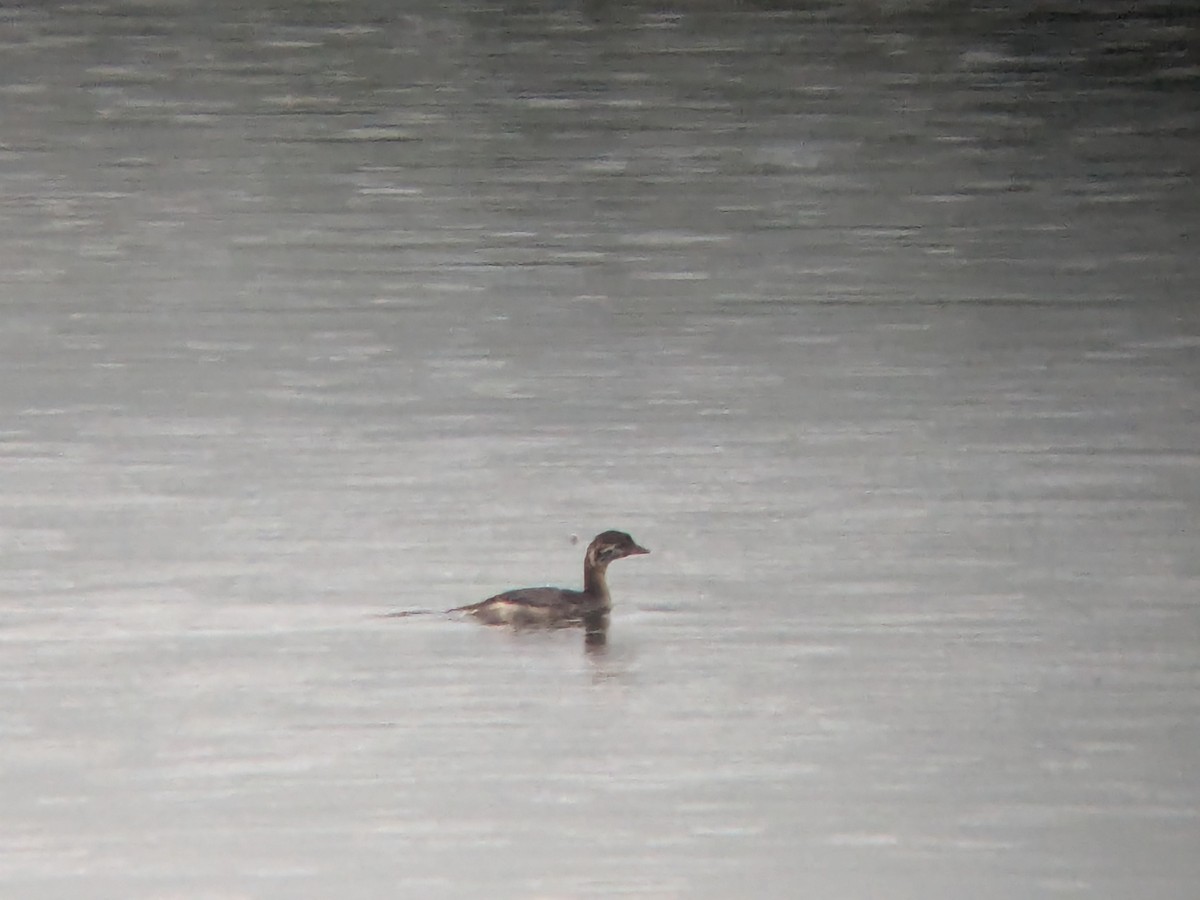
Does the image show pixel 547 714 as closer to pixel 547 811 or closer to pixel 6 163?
pixel 547 811

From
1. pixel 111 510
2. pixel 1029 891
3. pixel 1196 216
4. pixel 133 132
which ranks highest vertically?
pixel 133 132

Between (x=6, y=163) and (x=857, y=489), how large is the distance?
42.8 inches

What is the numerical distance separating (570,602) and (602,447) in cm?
19

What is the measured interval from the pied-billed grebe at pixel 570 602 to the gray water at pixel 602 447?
2cm

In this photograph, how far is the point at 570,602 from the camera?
1729 millimetres

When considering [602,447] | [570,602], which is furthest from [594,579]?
[602,447]

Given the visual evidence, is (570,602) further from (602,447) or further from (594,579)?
(602,447)

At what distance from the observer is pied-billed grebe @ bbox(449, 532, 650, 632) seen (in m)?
1.73

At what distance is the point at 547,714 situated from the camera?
174cm

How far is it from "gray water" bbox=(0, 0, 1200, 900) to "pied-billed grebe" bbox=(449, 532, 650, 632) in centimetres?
2

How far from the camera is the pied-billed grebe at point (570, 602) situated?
1726 mm

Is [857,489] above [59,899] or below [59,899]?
above

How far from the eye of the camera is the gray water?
1.72 m

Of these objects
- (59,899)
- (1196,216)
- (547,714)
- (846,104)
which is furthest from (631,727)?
(1196,216)
